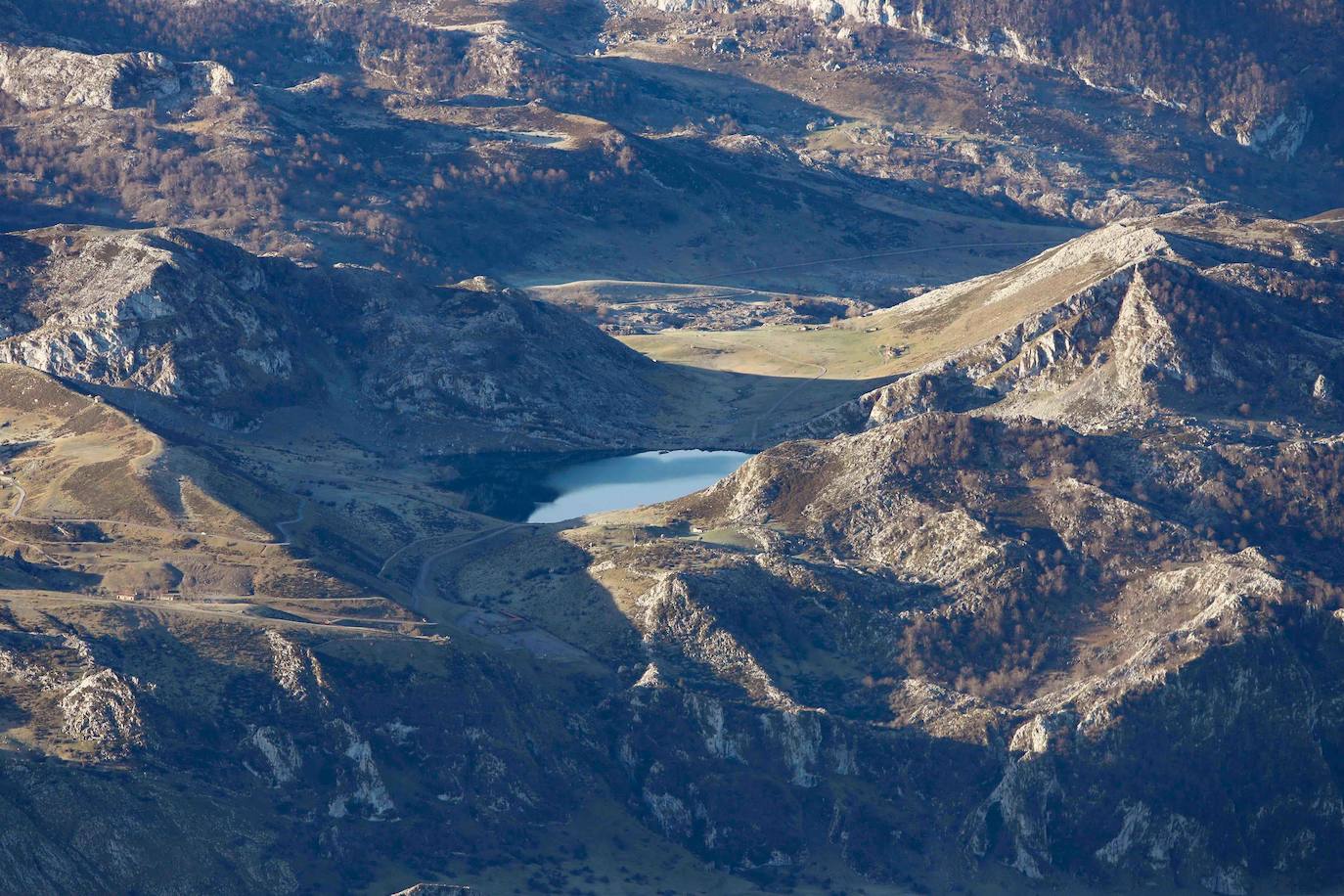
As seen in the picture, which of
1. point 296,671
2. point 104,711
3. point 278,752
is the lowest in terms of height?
point 278,752

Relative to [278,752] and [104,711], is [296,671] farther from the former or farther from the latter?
[104,711]

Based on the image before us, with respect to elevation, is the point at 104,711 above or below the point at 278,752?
above

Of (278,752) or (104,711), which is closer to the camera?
(104,711)

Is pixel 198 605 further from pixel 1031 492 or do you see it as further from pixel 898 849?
pixel 1031 492

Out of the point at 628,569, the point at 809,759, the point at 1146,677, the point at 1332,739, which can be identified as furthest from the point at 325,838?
the point at 1332,739

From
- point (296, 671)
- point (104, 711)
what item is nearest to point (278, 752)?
point (296, 671)

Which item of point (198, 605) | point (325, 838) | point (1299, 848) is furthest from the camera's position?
point (198, 605)

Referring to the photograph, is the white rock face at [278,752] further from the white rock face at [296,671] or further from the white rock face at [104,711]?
the white rock face at [104,711]

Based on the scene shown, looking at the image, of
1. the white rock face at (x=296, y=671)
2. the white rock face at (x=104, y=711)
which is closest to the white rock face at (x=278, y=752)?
the white rock face at (x=296, y=671)

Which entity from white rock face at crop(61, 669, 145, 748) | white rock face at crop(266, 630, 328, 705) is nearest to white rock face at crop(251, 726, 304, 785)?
white rock face at crop(266, 630, 328, 705)

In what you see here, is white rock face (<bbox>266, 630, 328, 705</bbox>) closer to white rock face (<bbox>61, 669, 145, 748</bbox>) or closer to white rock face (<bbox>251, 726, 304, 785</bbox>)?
white rock face (<bbox>251, 726, 304, 785</bbox>)

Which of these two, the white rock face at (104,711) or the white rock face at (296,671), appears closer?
the white rock face at (104,711)
